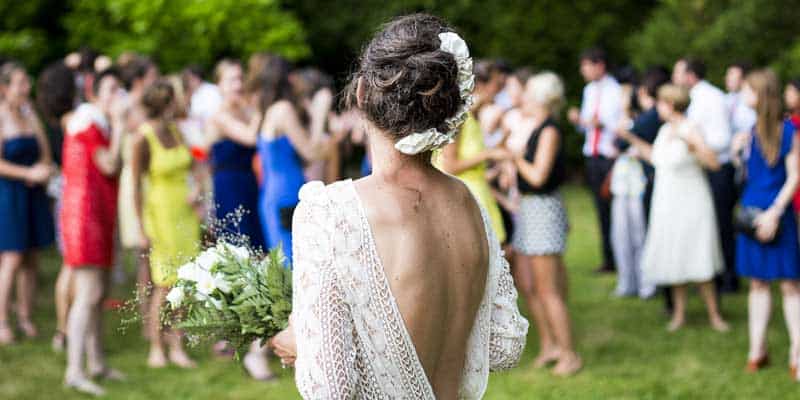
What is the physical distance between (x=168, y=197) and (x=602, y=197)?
16.0 feet

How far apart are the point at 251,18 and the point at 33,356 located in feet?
36.4

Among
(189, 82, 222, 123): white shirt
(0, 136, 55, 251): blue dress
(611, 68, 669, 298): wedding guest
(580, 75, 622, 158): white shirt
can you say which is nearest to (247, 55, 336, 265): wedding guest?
(0, 136, 55, 251): blue dress

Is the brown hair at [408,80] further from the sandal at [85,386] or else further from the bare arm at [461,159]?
the sandal at [85,386]

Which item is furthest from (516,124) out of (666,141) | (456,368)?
(456,368)

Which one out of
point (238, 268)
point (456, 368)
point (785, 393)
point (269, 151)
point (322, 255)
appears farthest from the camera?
point (269, 151)

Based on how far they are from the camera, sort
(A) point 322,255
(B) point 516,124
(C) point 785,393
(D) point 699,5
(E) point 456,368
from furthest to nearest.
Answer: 1. (D) point 699,5
2. (B) point 516,124
3. (C) point 785,393
4. (E) point 456,368
5. (A) point 322,255

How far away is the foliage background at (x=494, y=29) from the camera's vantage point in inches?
663

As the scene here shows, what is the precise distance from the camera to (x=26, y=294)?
8.40 metres

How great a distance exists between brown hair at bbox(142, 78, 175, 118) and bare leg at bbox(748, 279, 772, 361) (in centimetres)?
418

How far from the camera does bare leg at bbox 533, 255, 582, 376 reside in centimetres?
695

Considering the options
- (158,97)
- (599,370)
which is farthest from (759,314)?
(158,97)

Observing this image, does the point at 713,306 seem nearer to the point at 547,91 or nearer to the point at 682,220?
the point at 682,220

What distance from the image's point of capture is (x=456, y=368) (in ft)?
9.05

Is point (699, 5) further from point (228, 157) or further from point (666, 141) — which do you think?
point (228, 157)
